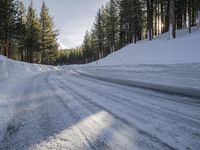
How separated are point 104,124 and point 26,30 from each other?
165 feet

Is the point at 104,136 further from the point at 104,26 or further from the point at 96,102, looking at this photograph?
the point at 104,26

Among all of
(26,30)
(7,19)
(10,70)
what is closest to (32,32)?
(26,30)

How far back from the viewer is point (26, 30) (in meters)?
51.9

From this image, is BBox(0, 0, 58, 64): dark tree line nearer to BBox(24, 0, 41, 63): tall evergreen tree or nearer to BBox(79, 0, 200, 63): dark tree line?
BBox(24, 0, 41, 63): tall evergreen tree

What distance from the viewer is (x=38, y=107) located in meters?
6.23

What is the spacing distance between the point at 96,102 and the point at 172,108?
1.79 metres

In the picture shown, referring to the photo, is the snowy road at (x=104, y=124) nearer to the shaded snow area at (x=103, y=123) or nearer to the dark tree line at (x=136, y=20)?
the shaded snow area at (x=103, y=123)

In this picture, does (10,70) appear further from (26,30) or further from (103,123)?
(26,30)

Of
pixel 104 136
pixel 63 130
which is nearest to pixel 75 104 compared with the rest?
pixel 63 130

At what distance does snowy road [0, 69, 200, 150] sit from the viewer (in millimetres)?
3525

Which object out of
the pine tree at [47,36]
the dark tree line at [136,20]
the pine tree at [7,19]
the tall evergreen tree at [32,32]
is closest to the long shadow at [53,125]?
the dark tree line at [136,20]

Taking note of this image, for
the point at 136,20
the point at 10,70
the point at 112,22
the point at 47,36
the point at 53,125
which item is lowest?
the point at 53,125

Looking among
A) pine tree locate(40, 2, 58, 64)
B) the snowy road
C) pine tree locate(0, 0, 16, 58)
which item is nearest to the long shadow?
the snowy road

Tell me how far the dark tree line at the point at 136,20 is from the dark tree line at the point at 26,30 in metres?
12.3
